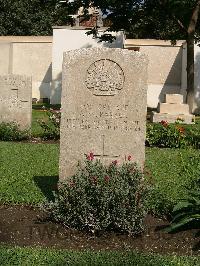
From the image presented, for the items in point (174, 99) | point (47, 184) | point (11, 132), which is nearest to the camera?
point (47, 184)

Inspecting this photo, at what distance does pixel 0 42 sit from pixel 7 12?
7.92 metres

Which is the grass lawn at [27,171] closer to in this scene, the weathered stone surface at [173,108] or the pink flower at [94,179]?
the pink flower at [94,179]

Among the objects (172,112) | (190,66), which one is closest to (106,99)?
(172,112)

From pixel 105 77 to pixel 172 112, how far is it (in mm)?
13555

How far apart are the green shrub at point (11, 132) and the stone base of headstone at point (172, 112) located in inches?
273

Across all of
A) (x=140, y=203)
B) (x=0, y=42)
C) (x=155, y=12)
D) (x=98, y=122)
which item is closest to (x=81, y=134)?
(x=98, y=122)

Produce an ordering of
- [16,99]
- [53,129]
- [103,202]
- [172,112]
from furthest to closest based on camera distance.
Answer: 1. [172,112]
2. [16,99]
3. [53,129]
4. [103,202]

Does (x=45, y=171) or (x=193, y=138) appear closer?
(x=45, y=171)

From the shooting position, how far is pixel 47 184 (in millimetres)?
7328

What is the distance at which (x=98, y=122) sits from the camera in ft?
20.2

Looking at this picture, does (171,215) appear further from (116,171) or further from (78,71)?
(78,71)

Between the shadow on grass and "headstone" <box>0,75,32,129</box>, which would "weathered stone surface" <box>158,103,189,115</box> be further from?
the shadow on grass

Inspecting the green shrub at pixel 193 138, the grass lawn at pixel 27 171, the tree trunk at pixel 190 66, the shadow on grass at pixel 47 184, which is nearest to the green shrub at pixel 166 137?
the green shrub at pixel 193 138

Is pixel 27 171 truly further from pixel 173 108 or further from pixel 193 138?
pixel 173 108
